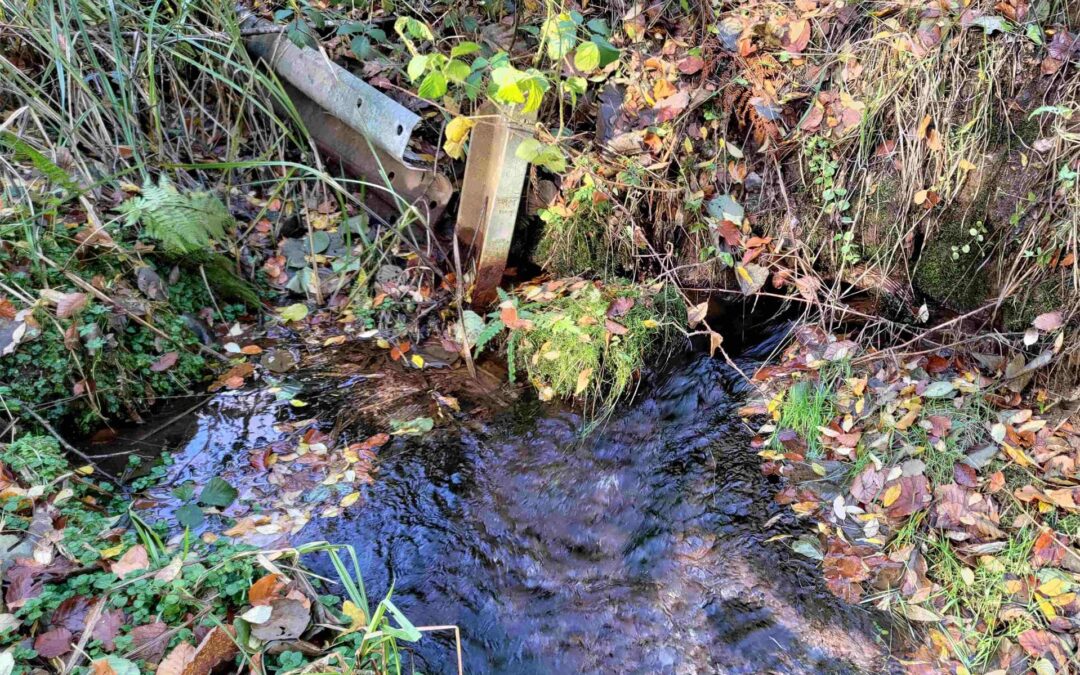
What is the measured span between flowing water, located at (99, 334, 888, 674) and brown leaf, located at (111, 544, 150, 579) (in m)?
0.64

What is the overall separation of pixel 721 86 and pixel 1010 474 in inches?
92.2

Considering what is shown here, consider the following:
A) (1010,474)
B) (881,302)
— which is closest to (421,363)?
(881,302)

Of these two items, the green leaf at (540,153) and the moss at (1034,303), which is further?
the green leaf at (540,153)

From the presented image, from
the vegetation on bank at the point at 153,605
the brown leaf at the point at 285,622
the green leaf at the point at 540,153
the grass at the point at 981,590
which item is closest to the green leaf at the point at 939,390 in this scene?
the grass at the point at 981,590

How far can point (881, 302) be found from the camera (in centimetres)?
353

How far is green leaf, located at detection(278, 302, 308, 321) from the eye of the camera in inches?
163

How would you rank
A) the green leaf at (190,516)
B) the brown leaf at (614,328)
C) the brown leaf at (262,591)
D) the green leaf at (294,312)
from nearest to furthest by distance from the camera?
the brown leaf at (262,591), the green leaf at (190,516), the brown leaf at (614,328), the green leaf at (294,312)

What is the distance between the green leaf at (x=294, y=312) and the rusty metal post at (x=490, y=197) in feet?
3.57

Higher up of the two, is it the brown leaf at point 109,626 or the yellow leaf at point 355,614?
the brown leaf at point 109,626

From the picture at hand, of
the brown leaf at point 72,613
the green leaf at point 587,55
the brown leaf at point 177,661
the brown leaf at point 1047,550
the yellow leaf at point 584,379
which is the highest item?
the green leaf at point 587,55

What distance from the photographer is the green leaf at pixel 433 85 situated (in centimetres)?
297

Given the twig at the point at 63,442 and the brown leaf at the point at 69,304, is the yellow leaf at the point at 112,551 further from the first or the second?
the brown leaf at the point at 69,304

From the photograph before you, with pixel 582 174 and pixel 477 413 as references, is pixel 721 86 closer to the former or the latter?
pixel 582 174

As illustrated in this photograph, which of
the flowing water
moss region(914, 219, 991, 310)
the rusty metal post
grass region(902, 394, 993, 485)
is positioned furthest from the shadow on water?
moss region(914, 219, 991, 310)
